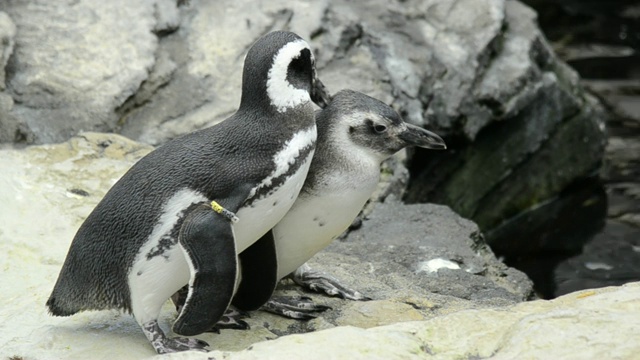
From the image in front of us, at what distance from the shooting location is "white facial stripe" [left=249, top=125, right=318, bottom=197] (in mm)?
3213

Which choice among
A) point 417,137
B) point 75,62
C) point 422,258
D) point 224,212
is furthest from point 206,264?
point 75,62

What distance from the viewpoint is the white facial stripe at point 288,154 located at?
321 cm

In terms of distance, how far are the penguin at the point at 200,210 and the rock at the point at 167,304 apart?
5.9 inches

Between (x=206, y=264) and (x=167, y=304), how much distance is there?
0.65m

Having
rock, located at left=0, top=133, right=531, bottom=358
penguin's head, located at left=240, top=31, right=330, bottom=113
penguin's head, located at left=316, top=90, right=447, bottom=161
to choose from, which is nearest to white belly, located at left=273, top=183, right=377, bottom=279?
penguin's head, located at left=316, top=90, right=447, bottom=161

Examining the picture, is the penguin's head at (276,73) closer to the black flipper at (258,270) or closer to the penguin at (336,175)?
the penguin at (336,175)

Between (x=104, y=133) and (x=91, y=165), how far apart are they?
35 centimetres

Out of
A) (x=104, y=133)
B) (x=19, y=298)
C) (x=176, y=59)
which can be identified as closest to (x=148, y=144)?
(x=104, y=133)

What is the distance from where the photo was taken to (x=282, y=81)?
3281mm

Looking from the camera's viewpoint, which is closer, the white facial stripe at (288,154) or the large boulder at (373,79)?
the white facial stripe at (288,154)

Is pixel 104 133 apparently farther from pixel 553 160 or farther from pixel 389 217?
pixel 553 160

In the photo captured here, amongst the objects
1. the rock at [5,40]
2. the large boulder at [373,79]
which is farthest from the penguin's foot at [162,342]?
the rock at [5,40]

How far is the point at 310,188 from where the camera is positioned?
11.7ft

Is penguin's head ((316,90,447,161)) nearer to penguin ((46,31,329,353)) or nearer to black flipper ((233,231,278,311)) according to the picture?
penguin ((46,31,329,353))
